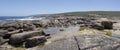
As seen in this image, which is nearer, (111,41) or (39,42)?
(111,41)

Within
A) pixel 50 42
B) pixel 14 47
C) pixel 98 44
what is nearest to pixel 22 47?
pixel 14 47

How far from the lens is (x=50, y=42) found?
79.2 feet

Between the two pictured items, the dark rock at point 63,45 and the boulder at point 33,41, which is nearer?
the dark rock at point 63,45

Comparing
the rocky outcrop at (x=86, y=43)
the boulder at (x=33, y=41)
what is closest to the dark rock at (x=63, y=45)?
the rocky outcrop at (x=86, y=43)

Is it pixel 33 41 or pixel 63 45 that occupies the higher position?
pixel 33 41

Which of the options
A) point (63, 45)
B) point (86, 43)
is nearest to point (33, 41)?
point (63, 45)

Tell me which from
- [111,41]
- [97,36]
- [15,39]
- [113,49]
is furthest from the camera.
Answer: [15,39]

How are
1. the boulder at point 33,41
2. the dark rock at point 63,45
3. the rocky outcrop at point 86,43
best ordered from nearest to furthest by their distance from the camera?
1. the rocky outcrop at point 86,43
2. the dark rock at point 63,45
3. the boulder at point 33,41

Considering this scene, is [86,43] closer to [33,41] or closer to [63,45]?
[63,45]

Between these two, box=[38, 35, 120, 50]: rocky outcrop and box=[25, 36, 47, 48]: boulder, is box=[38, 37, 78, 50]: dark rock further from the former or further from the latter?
box=[25, 36, 47, 48]: boulder

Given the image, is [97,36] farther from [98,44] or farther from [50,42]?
[50,42]

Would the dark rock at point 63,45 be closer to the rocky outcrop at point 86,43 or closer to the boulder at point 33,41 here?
the rocky outcrop at point 86,43

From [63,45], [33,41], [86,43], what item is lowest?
[63,45]

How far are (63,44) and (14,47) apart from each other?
6.19 m
